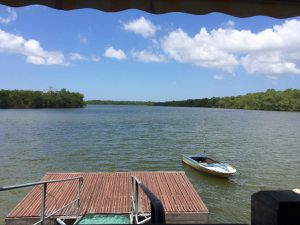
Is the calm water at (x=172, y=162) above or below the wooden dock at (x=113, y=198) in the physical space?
below

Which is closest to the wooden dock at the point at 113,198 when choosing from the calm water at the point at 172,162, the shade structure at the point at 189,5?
the calm water at the point at 172,162

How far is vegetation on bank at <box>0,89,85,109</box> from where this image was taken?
436 ft

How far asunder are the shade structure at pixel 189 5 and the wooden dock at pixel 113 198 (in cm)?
592

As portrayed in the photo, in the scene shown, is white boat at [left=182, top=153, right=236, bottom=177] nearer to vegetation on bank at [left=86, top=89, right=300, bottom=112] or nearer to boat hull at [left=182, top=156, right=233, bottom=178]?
boat hull at [left=182, top=156, right=233, bottom=178]

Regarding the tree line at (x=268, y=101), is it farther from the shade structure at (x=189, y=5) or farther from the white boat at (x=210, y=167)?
the shade structure at (x=189, y=5)

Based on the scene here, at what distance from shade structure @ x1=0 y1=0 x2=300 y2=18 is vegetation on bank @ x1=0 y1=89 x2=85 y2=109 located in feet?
451

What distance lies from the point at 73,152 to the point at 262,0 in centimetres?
2606

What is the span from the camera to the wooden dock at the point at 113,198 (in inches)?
312

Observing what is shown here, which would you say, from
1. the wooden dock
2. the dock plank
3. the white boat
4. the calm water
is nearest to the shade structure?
the wooden dock

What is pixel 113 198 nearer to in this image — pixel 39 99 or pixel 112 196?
pixel 112 196

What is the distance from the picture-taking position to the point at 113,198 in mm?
9219

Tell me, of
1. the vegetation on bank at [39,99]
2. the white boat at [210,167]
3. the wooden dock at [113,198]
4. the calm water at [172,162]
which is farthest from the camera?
the vegetation on bank at [39,99]

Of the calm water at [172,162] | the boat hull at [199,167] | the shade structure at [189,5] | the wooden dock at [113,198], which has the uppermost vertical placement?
the shade structure at [189,5]

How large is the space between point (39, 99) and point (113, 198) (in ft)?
461
